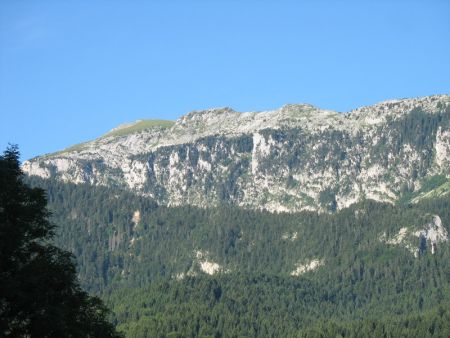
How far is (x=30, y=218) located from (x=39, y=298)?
5206 mm

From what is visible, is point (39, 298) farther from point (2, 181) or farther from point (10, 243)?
point (2, 181)

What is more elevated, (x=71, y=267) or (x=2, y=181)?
(x=2, y=181)

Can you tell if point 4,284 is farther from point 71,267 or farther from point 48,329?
point 71,267

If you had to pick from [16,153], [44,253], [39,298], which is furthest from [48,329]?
[16,153]

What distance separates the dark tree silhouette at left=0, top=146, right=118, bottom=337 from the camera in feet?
178

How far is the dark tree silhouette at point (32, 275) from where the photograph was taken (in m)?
54.3

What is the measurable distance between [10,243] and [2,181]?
3930 millimetres

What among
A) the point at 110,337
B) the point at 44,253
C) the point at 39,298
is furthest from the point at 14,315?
Answer: the point at 110,337

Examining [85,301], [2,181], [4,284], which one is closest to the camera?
[4,284]

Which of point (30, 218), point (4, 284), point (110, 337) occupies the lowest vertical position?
point (110, 337)

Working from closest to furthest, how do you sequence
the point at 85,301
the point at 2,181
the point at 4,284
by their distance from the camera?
the point at 4,284, the point at 2,181, the point at 85,301

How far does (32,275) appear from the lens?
55.2 meters

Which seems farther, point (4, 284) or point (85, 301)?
point (85, 301)

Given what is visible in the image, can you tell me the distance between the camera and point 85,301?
61.6m
